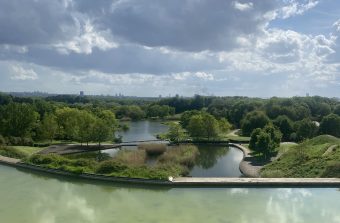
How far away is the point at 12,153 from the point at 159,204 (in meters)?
19.7

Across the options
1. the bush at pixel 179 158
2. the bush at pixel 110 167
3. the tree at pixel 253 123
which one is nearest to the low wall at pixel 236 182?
the bush at pixel 110 167

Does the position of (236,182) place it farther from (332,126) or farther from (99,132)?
(332,126)

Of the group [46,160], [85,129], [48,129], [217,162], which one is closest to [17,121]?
[48,129]

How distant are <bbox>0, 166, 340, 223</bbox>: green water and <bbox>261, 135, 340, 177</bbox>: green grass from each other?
3750 mm

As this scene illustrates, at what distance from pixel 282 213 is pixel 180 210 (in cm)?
482

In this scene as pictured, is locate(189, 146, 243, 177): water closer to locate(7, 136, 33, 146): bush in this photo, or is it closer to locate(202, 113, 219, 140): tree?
locate(202, 113, 219, 140): tree

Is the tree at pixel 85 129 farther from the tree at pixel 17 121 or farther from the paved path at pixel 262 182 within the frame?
the paved path at pixel 262 182

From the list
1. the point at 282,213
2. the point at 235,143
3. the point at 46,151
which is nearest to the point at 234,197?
the point at 282,213

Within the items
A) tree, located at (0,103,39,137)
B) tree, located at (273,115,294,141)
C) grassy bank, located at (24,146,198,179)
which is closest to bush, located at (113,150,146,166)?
grassy bank, located at (24,146,198,179)

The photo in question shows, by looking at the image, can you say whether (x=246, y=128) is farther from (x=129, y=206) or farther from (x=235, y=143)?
(x=129, y=206)

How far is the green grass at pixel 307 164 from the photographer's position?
26828 millimetres

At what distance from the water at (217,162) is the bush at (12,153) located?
14.7 metres

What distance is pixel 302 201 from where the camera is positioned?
70.2 feet

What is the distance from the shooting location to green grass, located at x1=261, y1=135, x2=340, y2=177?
1056 inches
